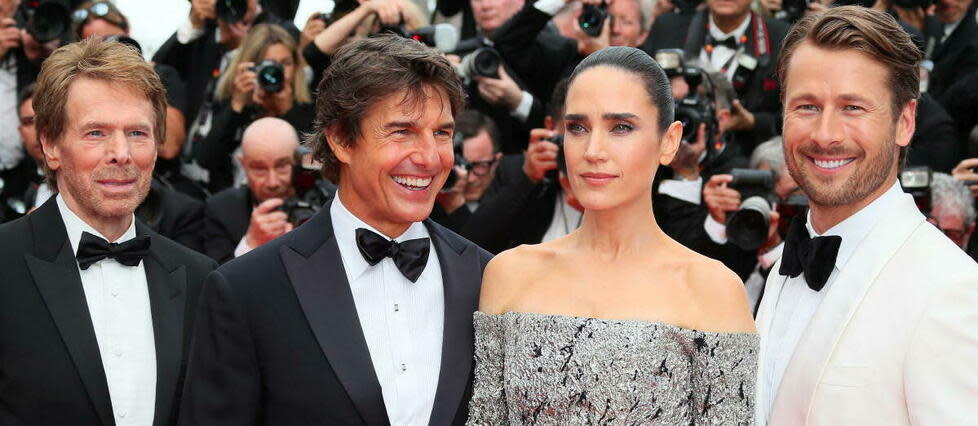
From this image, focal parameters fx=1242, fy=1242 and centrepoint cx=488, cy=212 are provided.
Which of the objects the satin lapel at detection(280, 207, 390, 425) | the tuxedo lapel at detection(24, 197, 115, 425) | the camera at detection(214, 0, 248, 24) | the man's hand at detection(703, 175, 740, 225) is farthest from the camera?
the camera at detection(214, 0, 248, 24)

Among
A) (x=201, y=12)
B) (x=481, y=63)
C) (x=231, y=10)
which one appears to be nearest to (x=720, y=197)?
(x=481, y=63)

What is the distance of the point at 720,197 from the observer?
4.75 m

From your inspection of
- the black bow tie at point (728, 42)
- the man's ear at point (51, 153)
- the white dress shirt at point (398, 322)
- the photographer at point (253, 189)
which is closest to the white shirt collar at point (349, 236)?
the white dress shirt at point (398, 322)

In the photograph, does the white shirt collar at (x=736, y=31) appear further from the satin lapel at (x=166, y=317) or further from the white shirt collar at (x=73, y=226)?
the white shirt collar at (x=73, y=226)

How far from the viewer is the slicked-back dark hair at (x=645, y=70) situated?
118 inches

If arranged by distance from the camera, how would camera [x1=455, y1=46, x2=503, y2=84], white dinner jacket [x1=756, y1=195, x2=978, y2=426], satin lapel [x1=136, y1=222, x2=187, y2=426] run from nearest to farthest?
white dinner jacket [x1=756, y1=195, x2=978, y2=426] < satin lapel [x1=136, y1=222, x2=187, y2=426] < camera [x1=455, y1=46, x2=503, y2=84]

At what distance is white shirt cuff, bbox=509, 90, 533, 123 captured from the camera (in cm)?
590

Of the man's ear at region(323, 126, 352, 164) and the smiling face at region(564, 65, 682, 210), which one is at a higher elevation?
the smiling face at region(564, 65, 682, 210)

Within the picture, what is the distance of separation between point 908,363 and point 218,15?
459 centimetres

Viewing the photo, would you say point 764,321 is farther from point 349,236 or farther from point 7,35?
point 7,35

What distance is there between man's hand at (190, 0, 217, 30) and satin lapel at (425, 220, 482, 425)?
3572 mm

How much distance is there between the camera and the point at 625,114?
2.96 meters

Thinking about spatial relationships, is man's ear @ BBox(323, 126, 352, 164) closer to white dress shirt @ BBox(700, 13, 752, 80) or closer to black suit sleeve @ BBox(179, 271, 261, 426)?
black suit sleeve @ BBox(179, 271, 261, 426)

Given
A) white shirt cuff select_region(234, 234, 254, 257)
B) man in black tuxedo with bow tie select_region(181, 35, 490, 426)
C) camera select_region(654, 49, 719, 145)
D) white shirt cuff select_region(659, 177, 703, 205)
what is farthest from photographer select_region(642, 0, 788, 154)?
man in black tuxedo with bow tie select_region(181, 35, 490, 426)
